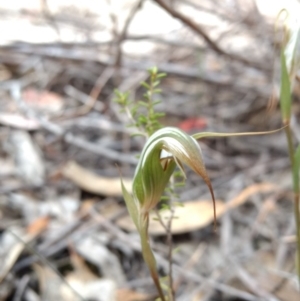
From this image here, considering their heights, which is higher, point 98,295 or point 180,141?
point 180,141

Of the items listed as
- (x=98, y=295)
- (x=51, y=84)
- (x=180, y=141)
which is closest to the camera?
(x=180, y=141)

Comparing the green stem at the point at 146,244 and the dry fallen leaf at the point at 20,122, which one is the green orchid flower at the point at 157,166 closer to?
the green stem at the point at 146,244

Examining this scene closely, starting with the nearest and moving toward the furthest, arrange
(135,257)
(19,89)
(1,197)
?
(135,257) → (1,197) → (19,89)

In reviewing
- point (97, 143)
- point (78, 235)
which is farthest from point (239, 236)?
point (97, 143)

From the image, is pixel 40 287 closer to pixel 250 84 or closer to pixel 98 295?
pixel 98 295

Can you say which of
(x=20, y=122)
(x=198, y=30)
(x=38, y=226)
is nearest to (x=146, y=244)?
(x=38, y=226)

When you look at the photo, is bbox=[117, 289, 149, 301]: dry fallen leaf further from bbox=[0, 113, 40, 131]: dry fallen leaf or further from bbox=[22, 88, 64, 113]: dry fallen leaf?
bbox=[22, 88, 64, 113]: dry fallen leaf

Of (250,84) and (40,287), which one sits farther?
(250,84)

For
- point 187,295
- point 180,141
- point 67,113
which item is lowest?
point 187,295

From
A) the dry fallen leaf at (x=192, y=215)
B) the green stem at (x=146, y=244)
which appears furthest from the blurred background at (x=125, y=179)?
the green stem at (x=146, y=244)
